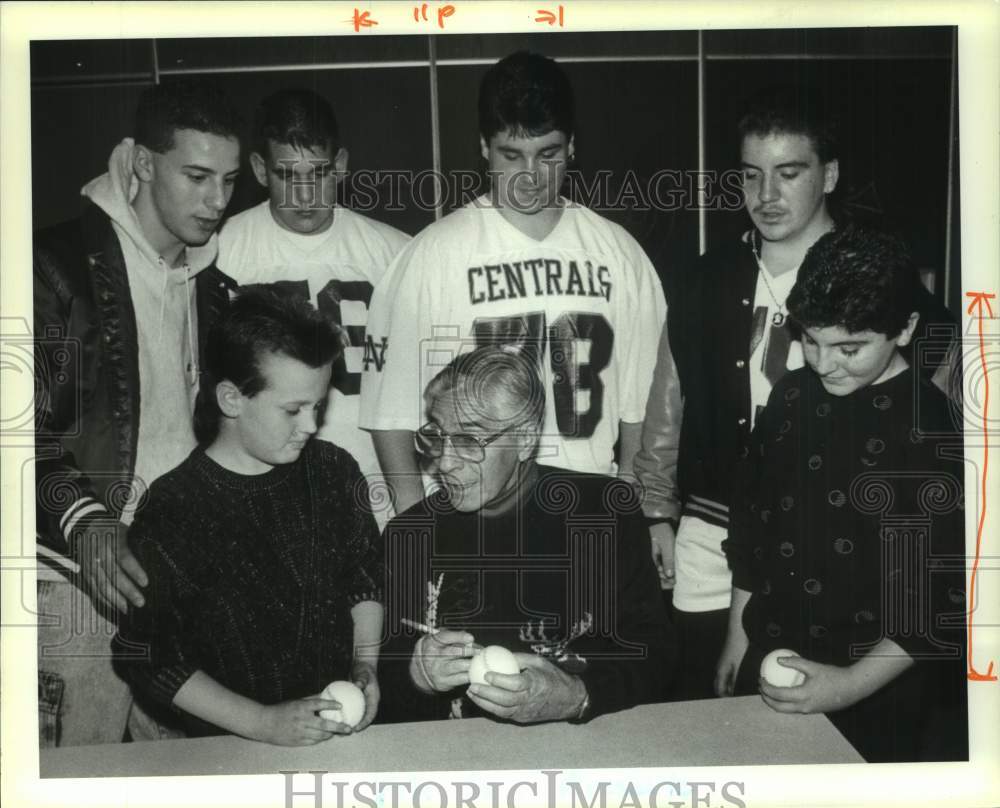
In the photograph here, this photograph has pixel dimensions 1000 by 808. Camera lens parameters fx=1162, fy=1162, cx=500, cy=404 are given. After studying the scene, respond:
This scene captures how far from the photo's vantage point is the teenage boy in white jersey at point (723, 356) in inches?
110

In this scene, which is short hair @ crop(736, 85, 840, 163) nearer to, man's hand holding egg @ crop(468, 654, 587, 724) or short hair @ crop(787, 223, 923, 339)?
short hair @ crop(787, 223, 923, 339)

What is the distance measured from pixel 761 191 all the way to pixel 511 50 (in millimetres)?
692

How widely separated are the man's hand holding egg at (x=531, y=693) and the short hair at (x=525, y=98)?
127cm

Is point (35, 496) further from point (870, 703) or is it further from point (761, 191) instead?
point (870, 703)

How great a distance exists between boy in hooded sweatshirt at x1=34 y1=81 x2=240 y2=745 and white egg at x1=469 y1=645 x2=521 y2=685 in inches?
31.3

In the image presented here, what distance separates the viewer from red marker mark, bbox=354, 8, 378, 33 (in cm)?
281

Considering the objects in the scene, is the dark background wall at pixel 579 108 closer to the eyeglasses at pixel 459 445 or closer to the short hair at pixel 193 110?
the short hair at pixel 193 110

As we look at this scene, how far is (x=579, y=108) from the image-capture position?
2.79 m

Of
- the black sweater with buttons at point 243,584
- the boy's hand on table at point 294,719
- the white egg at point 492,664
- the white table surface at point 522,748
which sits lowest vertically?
the white table surface at point 522,748

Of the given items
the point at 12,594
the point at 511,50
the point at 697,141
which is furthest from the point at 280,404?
the point at 697,141

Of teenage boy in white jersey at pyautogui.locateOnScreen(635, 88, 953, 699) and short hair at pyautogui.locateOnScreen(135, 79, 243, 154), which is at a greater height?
short hair at pyautogui.locateOnScreen(135, 79, 243, 154)

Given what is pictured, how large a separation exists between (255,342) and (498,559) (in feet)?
2.55

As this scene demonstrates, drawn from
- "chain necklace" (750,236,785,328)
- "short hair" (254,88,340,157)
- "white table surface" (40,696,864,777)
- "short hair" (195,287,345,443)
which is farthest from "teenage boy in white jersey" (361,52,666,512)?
"white table surface" (40,696,864,777)

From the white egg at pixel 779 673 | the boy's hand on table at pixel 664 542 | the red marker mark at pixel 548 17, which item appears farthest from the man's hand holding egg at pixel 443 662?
the red marker mark at pixel 548 17
